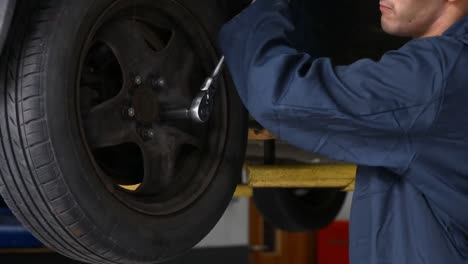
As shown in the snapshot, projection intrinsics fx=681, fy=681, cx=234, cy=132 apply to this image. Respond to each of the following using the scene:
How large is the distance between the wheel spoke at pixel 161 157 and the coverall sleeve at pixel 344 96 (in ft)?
0.77

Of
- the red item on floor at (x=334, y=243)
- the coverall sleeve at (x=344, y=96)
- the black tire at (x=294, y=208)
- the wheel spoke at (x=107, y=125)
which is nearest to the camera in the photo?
the coverall sleeve at (x=344, y=96)

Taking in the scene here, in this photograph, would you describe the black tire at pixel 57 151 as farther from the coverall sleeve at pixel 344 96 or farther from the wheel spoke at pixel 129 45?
the coverall sleeve at pixel 344 96

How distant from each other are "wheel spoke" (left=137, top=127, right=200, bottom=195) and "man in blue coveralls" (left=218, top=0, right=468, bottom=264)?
8.9 inches

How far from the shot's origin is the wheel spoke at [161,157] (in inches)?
52.7

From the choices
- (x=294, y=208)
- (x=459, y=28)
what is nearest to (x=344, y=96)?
(x=459, y=28)

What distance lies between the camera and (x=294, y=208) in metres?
2.82

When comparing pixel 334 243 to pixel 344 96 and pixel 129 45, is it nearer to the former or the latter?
pixel 129 45

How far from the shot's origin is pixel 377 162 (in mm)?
1129

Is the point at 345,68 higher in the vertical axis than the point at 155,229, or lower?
higher

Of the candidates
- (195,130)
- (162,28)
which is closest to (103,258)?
(195,130)

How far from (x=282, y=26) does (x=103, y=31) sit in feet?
1.07

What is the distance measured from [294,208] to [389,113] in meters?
1.78

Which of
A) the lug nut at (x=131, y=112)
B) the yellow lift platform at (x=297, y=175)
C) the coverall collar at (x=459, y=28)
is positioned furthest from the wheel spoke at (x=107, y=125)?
the yellow lift platform at (x=297, y=175)

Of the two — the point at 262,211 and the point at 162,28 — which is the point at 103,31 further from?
the point at 262,211
